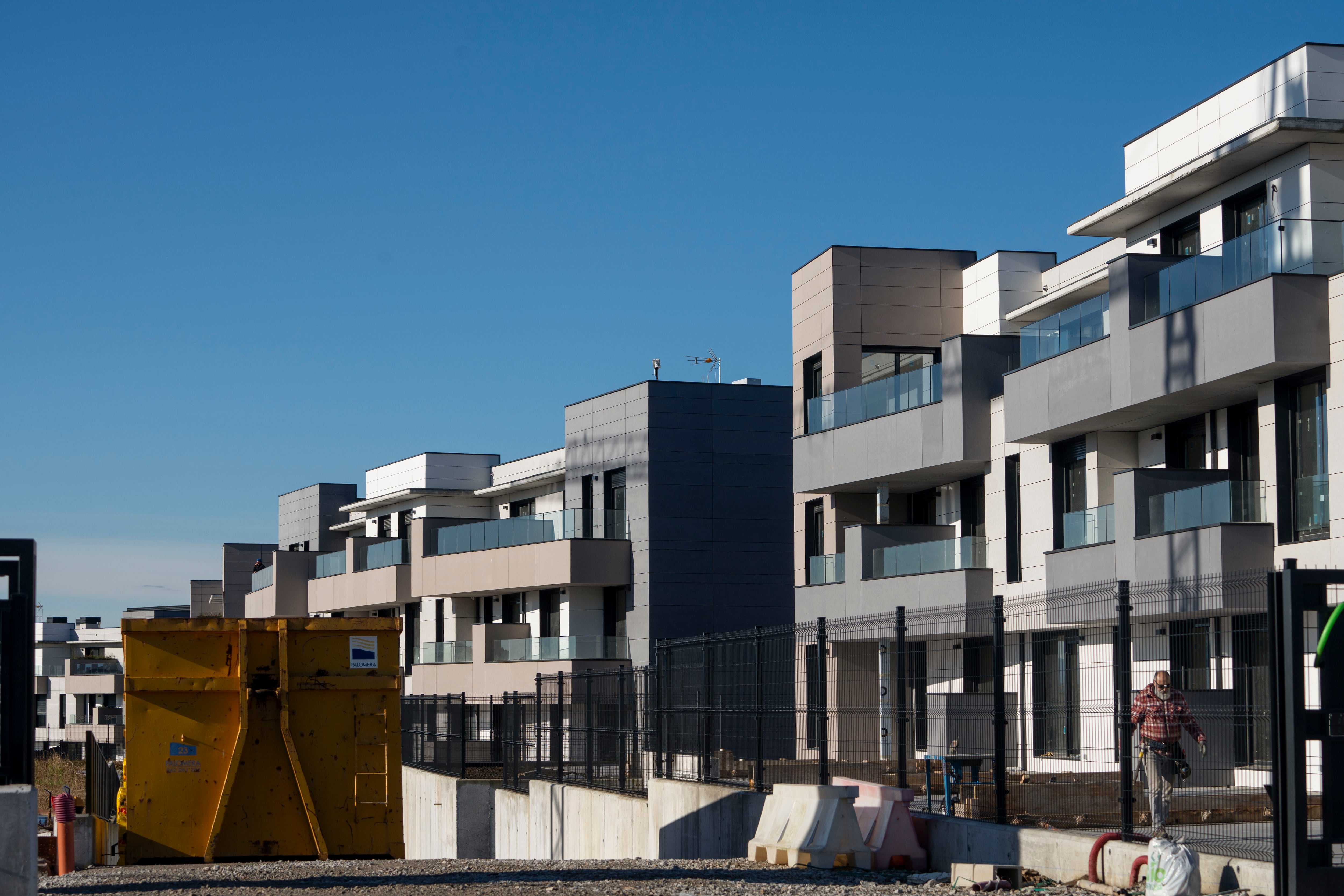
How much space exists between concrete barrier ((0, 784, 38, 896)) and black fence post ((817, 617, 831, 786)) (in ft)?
29.1

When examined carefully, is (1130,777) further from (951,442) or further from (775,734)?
(951,442)

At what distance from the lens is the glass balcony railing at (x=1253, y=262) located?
2327 centimetres

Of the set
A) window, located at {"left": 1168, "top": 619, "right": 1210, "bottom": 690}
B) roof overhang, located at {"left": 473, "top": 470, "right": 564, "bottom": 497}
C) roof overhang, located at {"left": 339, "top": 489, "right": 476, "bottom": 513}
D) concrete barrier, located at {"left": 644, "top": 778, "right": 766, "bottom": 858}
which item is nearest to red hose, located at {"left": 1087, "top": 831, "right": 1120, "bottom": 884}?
window, located at {"left": 1168, "top": 619, "right": 1210, "bottom": 690}

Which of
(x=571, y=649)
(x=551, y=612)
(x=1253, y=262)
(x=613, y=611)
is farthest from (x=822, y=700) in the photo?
(x=551, y=612)

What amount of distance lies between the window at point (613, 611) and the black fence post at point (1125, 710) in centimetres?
3614

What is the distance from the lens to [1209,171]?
26.1m

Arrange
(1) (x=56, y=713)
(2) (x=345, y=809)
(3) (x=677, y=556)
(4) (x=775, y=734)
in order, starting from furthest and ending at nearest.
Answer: (1) (x=56, y=713) → (3) (x=677, y=556) → (4) (x=775, y=734) → (2) (x=345, y=809)

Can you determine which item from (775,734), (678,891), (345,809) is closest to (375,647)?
(345,809)

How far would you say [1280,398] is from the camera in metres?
24.5

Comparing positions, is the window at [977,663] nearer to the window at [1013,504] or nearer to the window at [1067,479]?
the window at [1067,479]

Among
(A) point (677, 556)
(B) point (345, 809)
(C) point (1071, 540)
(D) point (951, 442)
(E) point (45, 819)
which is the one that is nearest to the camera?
(B) point (345, 809)

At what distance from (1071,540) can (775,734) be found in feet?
37.2

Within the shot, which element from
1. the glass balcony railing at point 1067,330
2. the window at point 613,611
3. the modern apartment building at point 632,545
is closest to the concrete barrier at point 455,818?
the glass balcony railing at point 1067,330

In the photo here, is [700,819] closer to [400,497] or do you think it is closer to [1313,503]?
[1313,503]
